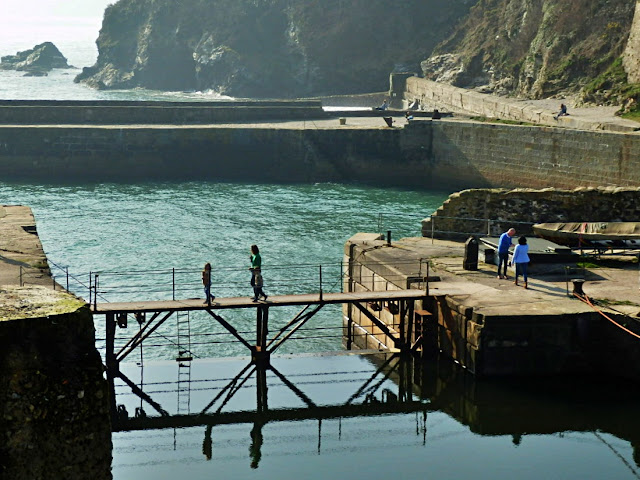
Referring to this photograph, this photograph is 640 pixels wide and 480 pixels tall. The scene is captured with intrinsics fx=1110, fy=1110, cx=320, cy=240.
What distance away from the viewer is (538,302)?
21.6 meters

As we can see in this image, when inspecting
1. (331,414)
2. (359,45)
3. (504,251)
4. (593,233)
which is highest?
(359,45)

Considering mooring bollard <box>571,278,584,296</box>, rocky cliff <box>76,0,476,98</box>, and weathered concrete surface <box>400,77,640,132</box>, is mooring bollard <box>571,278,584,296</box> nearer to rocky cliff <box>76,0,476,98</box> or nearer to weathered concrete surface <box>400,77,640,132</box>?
weathered concrete surface <box>400,77,640,132</box>

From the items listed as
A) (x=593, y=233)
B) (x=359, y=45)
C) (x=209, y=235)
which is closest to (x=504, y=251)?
(x=593, y=233)

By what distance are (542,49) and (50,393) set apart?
188ft

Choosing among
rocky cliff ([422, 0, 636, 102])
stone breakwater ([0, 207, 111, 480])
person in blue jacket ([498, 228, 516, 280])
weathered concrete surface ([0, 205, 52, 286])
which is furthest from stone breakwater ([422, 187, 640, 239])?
rocky cliff ([422, 0, 636, 102])

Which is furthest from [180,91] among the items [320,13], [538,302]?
[538,302]

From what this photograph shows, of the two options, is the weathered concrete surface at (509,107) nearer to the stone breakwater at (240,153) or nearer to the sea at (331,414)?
the stone breakwater at (240,153)

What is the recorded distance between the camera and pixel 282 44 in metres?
104

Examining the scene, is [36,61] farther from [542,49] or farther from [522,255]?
[522,255]

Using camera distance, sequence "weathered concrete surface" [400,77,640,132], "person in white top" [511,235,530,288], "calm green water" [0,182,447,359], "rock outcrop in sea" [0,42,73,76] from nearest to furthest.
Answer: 1. "person in white top" [511,235,530,288]
2. "calm green water" [0,182,447,359]
3. "weathered concrete surface" [400,77,640,132]
4. "rock outcrop in sea" [0,42,73,76]

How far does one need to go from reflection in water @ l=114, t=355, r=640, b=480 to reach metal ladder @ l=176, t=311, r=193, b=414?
173 millimetres

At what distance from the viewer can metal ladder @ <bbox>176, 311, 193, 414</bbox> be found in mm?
21281

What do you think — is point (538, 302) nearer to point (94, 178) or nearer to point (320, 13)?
point (94, 178)

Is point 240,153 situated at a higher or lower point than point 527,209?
lower
